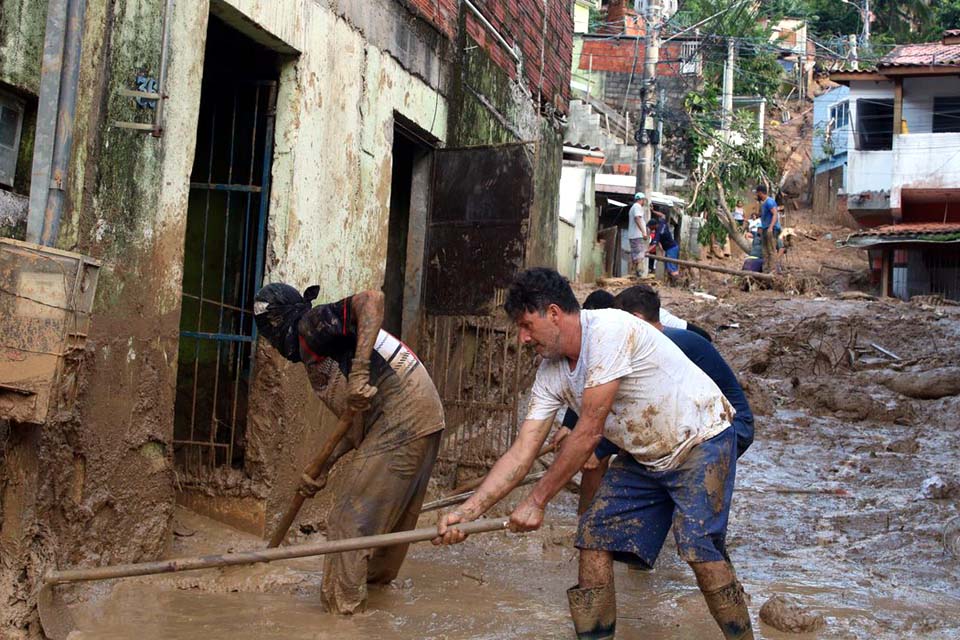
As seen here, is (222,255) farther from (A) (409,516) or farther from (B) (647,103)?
(B) (647,103)

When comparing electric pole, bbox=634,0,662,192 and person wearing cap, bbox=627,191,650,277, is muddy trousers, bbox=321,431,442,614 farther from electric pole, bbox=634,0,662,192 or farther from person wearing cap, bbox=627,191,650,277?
electric pole, bbox=634,0,662,192

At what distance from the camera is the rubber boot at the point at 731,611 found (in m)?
3.97

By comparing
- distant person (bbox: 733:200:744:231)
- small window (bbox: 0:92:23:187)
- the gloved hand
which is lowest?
the gloved hand

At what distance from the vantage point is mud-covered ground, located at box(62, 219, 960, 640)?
15.9 feet

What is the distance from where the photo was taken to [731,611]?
13.0ft

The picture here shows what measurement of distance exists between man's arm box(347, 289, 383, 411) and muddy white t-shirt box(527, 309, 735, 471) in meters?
0.87

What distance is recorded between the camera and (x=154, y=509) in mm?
5195

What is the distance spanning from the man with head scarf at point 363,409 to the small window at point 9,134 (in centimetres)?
118

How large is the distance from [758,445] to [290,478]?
494cm

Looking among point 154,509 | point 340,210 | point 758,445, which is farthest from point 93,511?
point 758,445

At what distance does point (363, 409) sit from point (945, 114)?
1011 inches

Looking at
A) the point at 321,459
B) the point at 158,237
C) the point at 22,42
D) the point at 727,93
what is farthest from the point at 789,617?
the point at 727,93

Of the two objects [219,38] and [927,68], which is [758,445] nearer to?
[219,38]

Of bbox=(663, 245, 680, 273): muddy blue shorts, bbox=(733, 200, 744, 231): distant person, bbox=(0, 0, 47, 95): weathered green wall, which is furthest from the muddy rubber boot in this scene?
bbox=(733, 200, 744, 231): distant person
